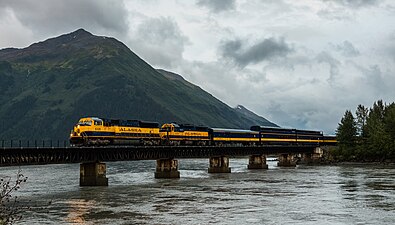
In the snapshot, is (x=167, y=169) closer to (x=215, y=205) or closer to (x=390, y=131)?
(x=215, y=205)

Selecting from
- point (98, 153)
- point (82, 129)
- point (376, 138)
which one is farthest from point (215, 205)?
point (376, 138)

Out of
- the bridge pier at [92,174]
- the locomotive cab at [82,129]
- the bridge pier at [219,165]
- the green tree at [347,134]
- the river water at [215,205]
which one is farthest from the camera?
the green tree at [347,134]

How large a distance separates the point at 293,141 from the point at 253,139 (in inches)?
931

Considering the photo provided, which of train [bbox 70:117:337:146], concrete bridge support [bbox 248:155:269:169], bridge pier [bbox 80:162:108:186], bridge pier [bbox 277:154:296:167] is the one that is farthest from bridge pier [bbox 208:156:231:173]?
bridge pier [bbox 80:162:108:186]

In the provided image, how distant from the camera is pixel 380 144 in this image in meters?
138

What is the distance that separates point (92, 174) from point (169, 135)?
34.4 m

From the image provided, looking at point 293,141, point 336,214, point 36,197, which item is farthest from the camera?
point 293,141

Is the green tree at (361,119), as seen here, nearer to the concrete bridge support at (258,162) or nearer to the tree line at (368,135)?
the tree line at (368,135)

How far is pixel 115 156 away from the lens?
254 ft

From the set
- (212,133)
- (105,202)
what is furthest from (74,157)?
(212,133)

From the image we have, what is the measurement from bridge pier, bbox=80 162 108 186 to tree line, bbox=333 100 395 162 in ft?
291

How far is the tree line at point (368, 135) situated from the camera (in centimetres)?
13812

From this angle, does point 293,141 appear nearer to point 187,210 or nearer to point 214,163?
point 214,163

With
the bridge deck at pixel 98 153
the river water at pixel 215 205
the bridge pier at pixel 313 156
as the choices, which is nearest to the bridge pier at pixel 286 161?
the bridge pier at pixel 313 156
